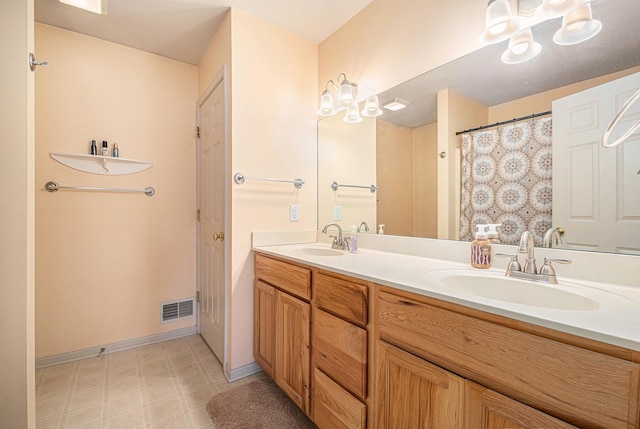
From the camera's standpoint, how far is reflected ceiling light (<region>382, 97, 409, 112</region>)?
1599 millimetres

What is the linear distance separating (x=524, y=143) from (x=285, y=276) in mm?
1259

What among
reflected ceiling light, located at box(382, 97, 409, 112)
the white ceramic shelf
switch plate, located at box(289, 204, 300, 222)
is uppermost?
reflected ceiling light, located at box(382, 97, 409, 112)

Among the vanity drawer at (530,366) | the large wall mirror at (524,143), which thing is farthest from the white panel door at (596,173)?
the vanity drawer at (530,366)

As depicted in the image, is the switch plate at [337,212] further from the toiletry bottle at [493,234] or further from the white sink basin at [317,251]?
the toiletry bottle at [493,234]

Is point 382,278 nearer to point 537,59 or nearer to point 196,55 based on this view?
point 537,59

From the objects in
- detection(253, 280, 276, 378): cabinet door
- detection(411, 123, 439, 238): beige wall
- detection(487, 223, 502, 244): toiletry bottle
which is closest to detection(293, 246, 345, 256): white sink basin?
detection(253, 280, 276, 378): cabinet door

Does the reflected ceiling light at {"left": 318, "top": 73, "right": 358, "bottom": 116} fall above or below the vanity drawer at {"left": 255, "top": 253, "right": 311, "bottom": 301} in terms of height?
above

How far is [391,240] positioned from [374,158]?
0.57 m

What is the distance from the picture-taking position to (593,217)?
3.09 feet

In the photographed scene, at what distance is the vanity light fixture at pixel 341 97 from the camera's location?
70.5 inches

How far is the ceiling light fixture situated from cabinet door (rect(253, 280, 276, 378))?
5.28 ft

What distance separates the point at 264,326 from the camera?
169cm

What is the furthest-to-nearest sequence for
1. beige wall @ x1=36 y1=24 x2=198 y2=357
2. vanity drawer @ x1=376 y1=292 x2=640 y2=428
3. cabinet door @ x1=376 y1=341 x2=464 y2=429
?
beige wall @ x1=36 y1=24 x2=198 y2=357
cabinet door @ x1=376 y1=341 x2=464 y2=429
vanity drawer @ x1=376 y1=292 x2=640 y2=428

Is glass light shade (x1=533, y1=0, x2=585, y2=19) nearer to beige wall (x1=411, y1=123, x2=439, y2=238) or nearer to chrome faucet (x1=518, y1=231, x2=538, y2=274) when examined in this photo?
beige wall (x1=411, y1=123, x2=439, y2=238)
